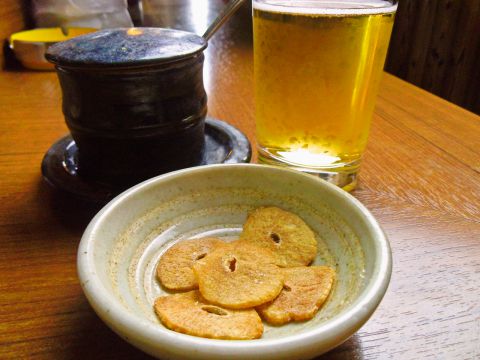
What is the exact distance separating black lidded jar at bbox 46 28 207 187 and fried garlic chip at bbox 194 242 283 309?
25 cm

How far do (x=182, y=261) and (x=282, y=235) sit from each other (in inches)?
5.7

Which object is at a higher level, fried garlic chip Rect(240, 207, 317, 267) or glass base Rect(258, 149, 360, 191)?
fried garlic chip Rect(240, 207, 317, 267)

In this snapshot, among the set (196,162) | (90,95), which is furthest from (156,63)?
(196,162)

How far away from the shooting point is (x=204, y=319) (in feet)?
1.47

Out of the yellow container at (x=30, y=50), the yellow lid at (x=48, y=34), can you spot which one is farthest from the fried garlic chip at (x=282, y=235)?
the yellow lid at (x=48, y=34)

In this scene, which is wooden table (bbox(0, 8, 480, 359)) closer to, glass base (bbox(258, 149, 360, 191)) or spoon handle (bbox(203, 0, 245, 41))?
glass base (bbox(258, 149, 360, 191))

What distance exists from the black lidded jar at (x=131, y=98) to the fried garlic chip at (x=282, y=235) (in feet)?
0.70

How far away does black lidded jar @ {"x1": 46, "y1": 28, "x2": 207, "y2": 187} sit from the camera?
65 centimetres

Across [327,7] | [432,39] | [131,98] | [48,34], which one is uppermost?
[327,7]

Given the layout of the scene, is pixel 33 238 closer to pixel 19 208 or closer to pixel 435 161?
pixel 19 208

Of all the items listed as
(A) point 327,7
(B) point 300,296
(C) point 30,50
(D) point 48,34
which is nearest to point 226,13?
(A) point 327,7

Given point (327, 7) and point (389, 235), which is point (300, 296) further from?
point (327, 7)

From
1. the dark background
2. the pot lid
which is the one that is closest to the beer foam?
the pot lid

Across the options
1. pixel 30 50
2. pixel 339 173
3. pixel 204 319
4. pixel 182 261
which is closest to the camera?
pixel 204 319
